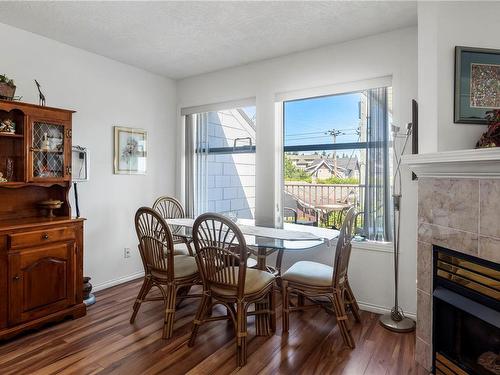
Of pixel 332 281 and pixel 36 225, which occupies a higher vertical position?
pixel 36 225

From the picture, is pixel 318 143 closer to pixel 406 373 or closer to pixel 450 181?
pixel 450 181

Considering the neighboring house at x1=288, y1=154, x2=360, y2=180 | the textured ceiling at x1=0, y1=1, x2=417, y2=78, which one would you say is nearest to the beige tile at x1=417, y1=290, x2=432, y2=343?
the neighboring house at x1=288, y1=154, x2=360, y2=180

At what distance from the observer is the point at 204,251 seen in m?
→ 2.33

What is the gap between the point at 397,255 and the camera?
9.23 feet

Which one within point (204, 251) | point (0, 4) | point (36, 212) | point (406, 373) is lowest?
point (406, 373)

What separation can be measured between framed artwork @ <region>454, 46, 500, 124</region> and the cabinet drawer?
326 cm

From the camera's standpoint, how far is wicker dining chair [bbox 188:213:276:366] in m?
2.18

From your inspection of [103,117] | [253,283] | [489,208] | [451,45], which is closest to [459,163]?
[489,208]

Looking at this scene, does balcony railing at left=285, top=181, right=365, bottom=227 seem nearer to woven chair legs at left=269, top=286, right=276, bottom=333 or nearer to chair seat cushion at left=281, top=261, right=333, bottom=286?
chair seat cushion at left=281, top=261, right=333, bottom=286

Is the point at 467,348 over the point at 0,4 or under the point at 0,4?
under

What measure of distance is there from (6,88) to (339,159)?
3.14 m

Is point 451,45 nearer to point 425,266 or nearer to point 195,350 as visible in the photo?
point 425,266

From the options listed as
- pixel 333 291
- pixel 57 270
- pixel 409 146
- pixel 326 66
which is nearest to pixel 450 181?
pixel 409 146

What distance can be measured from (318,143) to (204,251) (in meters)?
1.86
